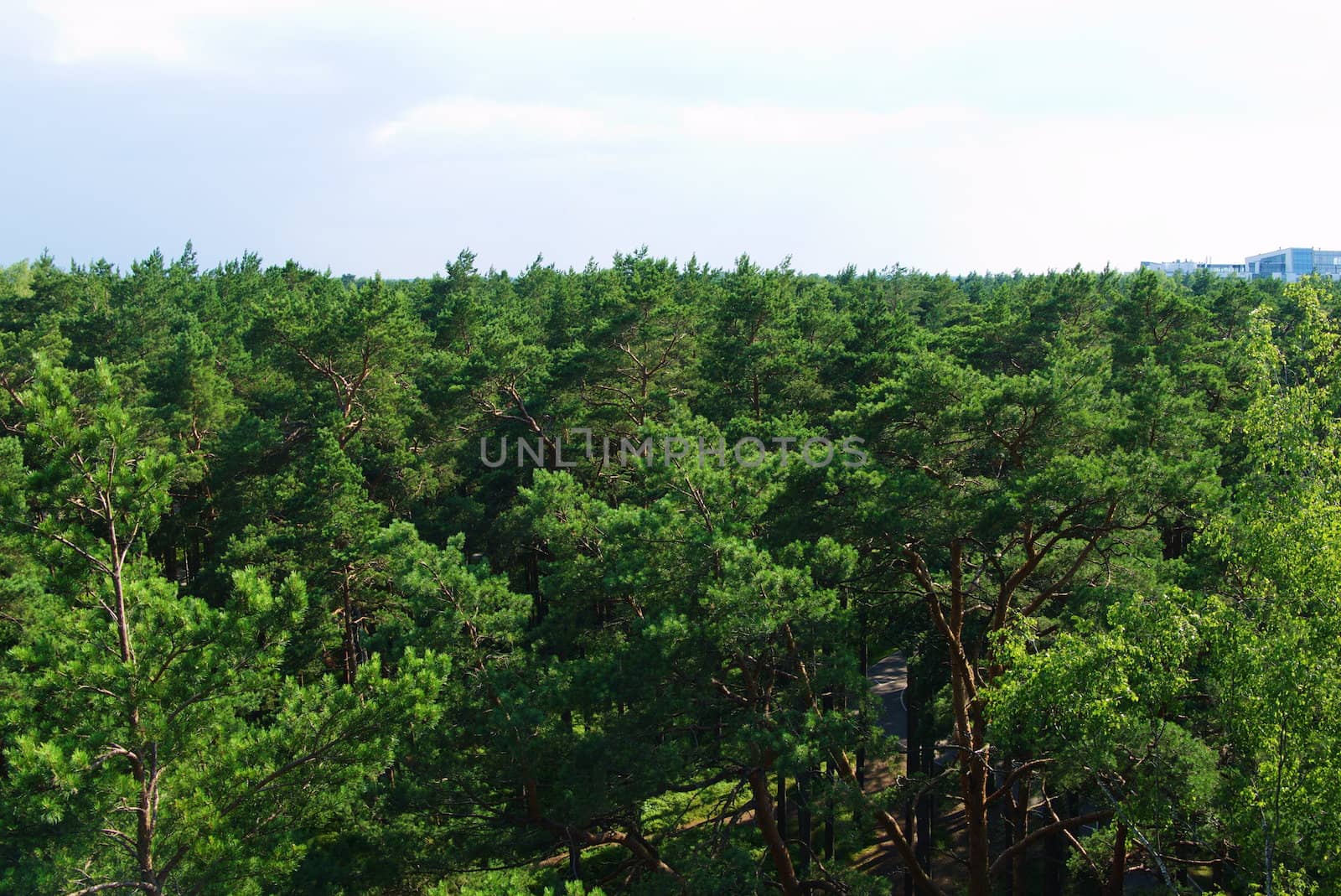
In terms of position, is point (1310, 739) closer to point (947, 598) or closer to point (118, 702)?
point (947, 598)

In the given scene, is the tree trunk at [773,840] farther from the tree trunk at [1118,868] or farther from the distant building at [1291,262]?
the distant building at [1291,262]

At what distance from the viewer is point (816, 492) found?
15.5m

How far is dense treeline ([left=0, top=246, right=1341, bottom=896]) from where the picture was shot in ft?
28.4

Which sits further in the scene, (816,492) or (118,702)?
(816,492)

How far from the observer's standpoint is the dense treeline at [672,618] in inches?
340

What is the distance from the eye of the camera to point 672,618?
12750 millimetres

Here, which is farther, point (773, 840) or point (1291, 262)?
point (1291, 262)

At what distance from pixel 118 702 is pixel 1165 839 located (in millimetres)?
11482

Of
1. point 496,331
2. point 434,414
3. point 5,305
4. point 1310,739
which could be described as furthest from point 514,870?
point 5,305

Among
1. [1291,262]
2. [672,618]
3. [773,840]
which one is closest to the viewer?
[672,618]

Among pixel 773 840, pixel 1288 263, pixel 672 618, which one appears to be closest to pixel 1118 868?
pixel 773 840

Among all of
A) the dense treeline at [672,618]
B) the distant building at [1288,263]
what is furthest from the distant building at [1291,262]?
the dense treeline at [672,618]

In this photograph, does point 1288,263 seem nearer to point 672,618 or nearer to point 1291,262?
point 1291,262

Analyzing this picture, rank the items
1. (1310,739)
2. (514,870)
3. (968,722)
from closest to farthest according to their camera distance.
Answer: (1310,739) < (514,870) < (968,722)
